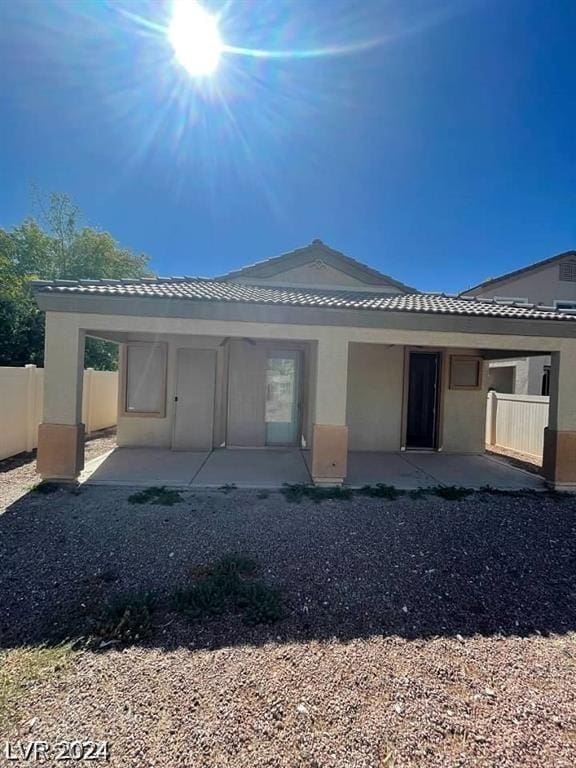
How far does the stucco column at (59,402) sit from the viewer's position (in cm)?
638

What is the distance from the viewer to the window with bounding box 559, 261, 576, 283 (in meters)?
20.3

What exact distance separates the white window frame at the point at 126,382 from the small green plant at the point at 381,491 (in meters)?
5.59

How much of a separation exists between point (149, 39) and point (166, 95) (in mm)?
1149

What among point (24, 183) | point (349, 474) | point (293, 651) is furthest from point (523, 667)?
point (24, 183)

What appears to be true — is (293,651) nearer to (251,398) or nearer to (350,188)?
(251,398)

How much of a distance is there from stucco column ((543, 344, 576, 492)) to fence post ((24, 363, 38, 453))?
1171cm

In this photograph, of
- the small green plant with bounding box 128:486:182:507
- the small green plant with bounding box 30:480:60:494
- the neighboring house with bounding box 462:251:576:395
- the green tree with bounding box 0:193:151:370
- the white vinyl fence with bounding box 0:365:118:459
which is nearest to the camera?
the small green plant with bounding box 128:486:182:507

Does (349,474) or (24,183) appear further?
(24,183)

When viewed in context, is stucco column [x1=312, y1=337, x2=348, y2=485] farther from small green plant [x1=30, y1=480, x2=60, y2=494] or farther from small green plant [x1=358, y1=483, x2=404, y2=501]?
small green plant [x1=30, y1=480, x2=60, y2=494]

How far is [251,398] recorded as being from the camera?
9523 mm

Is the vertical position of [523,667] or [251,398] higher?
[251,398]

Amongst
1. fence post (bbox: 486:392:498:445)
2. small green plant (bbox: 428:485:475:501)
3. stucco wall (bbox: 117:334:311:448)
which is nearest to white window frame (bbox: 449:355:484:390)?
fence post (bbox: 486:392:498:445)

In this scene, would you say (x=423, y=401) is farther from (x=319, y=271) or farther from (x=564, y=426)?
(x=319, y=271)

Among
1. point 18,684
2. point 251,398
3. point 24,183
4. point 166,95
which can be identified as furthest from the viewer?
point 24,183
